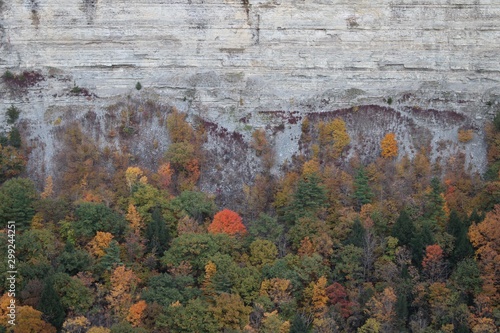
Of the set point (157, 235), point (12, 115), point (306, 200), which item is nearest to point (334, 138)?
point (306, 200)

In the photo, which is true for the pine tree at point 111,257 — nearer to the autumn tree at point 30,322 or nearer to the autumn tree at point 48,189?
the autumn tree at point 30,322

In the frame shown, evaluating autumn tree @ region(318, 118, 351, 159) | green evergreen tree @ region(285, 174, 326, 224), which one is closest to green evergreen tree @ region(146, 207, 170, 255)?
green evergreen tree @ region(285, 174, 326, 224)

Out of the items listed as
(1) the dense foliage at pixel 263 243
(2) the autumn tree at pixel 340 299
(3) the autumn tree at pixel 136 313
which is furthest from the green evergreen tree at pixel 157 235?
(2) the autumn tree at pixel 340 299

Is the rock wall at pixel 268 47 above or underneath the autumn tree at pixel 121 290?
above

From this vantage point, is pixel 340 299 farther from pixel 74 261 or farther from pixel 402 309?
pixel 74 261

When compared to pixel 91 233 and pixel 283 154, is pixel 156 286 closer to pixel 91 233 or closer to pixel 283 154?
pixel 91 233

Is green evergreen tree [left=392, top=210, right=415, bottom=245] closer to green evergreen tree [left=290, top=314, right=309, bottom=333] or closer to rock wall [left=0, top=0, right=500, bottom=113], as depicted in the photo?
green evergreen tree [left=290, top=314, right=309, bottom=333]
